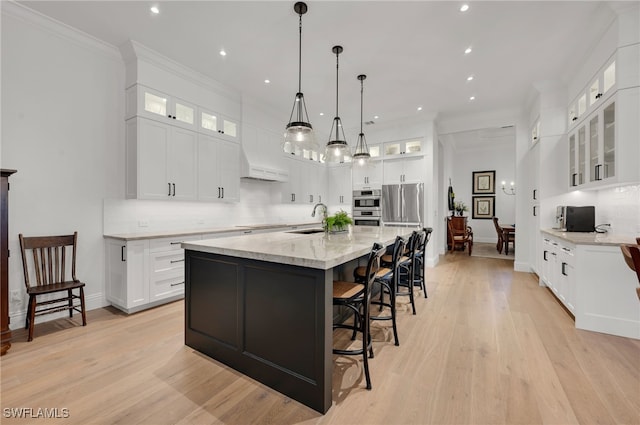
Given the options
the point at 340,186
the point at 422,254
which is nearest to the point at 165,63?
the point at 422,254

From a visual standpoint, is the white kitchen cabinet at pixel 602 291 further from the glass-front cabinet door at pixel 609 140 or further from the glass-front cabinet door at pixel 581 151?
the glass-front cabinet door at pixel 581 151

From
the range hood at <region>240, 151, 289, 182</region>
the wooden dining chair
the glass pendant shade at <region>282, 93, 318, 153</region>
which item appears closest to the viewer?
the glass pendant shade at <region>282, 93, 318, 153</region>

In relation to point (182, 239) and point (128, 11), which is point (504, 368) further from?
point (128, 11)

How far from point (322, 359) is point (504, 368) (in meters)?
1.53

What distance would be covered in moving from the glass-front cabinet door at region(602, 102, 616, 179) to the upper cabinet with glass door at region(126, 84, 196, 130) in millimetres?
5135

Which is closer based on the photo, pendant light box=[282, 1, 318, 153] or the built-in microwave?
pendant light box=[282, 1, 318, 153]

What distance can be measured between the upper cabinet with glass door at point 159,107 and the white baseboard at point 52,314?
234 centimetres

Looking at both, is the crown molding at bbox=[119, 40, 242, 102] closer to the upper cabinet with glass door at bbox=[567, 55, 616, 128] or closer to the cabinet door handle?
the upper cabinet with glass door at bbox=[567, 55, 616, 128]

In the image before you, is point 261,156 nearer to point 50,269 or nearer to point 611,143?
point 50,269

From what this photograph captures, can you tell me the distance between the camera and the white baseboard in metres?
2.82

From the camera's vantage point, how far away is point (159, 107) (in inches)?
149

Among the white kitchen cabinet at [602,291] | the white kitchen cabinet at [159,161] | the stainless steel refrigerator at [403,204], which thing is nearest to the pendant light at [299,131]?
the white kitchen cabinet at [159,161]

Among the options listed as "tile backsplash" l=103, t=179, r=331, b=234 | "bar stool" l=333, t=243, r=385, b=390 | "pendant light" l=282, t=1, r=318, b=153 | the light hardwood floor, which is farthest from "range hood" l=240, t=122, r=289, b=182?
"bar stool" l=333, t=243, r=385, b=390

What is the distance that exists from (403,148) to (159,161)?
4774 mm
